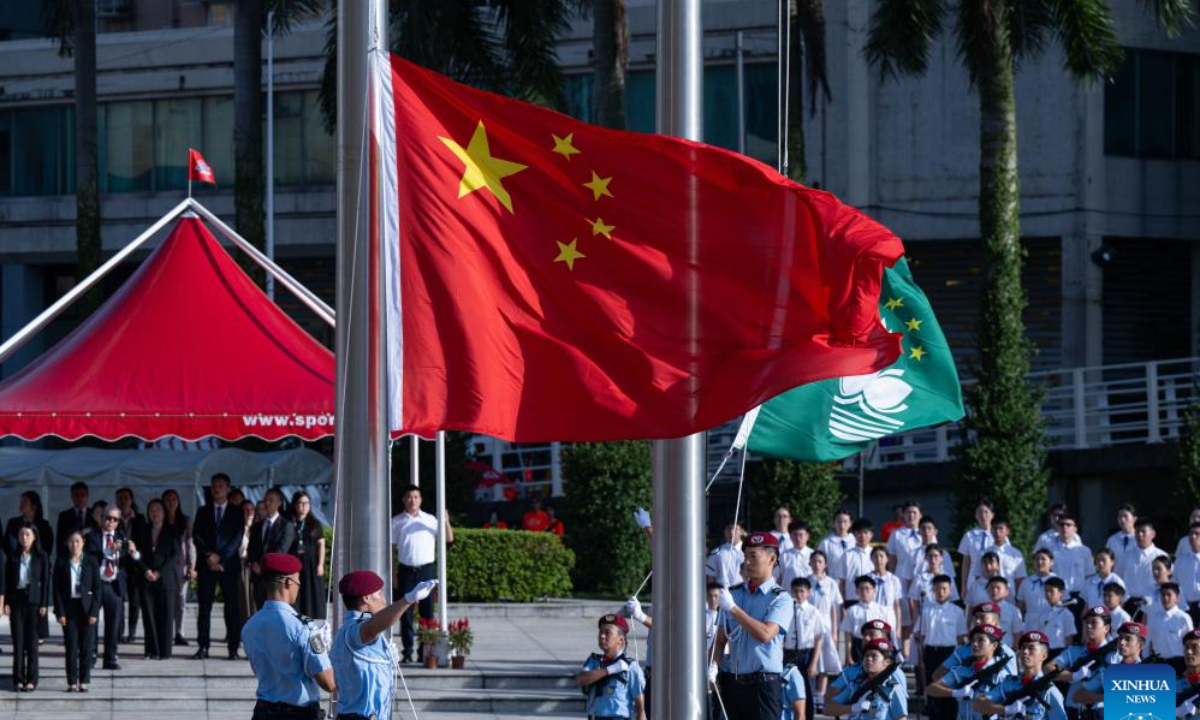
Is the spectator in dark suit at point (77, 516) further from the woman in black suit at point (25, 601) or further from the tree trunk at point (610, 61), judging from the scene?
the tree trunk at point (610, 61)

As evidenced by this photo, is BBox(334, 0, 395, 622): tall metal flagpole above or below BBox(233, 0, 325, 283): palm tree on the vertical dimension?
below

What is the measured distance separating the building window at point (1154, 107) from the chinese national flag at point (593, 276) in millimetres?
29521

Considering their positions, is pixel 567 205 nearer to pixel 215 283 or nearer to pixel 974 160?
pixel 215 283

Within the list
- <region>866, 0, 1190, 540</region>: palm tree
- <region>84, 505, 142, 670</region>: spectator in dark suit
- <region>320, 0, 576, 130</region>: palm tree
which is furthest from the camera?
<region>320, 0, 576, 130</region>: palm tree

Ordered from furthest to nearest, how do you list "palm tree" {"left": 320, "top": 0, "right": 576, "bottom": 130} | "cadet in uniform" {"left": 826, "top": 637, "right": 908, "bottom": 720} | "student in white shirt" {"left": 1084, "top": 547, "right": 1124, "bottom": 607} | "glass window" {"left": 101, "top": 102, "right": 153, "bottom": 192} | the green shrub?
"glass window" {"left": 101, "top": 102, "right": 153, "bottom": 192}
"palm tree" {"left": 320, "top": 0, "right": 576, "bottom": 130}
the green shrub
"student in white shirt" {"left": 1084, "top": 547, "right": 1124, "bottom": 607}
"cadet in uniform" {"left": 826, "top": 637, "right": 908, "bottom": 720}

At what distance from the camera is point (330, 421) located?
1855 centimetres

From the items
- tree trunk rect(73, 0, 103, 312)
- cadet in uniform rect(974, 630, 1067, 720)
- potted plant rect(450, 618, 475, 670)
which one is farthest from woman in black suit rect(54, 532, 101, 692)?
tree trunk rect(73, 0, 103, 312)

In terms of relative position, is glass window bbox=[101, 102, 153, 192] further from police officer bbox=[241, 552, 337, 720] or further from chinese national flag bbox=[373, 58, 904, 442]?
chinese national flag bbox=[373, 58, 904, 442]

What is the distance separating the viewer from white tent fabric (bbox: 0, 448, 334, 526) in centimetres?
2775

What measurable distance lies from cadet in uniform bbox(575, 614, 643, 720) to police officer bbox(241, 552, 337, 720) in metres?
3.11

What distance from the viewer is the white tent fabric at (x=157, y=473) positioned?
27.8 m

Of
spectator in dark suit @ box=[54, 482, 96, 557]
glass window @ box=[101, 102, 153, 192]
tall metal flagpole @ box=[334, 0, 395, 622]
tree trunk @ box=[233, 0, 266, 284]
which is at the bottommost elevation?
spectator in dark suit @ box=[54, 482, 96, 557]

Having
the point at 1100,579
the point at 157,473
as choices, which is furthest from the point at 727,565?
the point at 157,473

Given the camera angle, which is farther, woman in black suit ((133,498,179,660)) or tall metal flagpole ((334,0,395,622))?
woman in black suit ((133,498,179,660))
